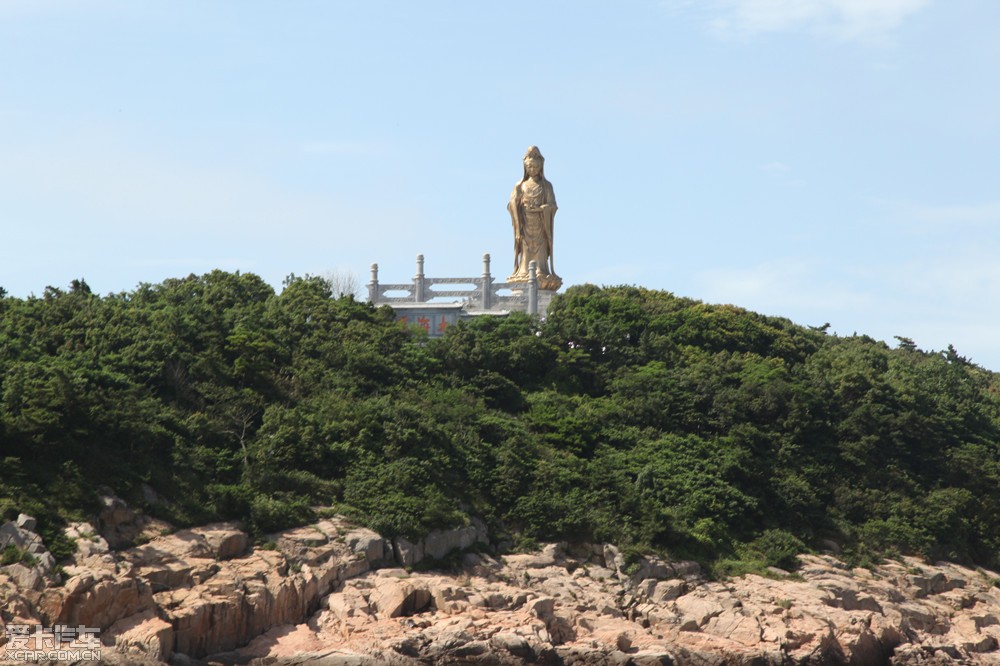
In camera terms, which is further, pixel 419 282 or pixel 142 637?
pixel 419 282

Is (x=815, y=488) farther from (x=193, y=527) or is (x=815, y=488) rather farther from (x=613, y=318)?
(x=193, y=527)

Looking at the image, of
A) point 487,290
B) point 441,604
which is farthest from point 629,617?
point 487,290

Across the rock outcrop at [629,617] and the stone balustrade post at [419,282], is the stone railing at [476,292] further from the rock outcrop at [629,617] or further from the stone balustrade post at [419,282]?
the rock outcrop at [629,617]

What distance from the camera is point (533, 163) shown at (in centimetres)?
4512

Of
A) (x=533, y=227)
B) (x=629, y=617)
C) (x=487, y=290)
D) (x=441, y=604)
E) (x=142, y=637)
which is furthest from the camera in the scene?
(x=533, y=227)

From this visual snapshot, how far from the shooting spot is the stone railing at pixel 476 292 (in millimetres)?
42688

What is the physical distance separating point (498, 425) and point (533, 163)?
1180 cm

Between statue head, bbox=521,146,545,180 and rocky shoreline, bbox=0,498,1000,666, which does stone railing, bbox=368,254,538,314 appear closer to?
statue head, bbox=521,146,545,180

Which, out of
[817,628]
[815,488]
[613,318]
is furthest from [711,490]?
[613,318]

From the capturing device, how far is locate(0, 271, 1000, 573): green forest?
3050 centimetres

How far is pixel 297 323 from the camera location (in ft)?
123

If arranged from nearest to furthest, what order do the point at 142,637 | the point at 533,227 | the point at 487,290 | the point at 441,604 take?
1. the point at 142,637
2. the point at 441,604
3. the point at 487,290
4. the point at 533,227

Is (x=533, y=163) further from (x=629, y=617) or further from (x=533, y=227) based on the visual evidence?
(x=629, y=617)

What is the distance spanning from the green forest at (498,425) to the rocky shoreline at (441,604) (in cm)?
67
